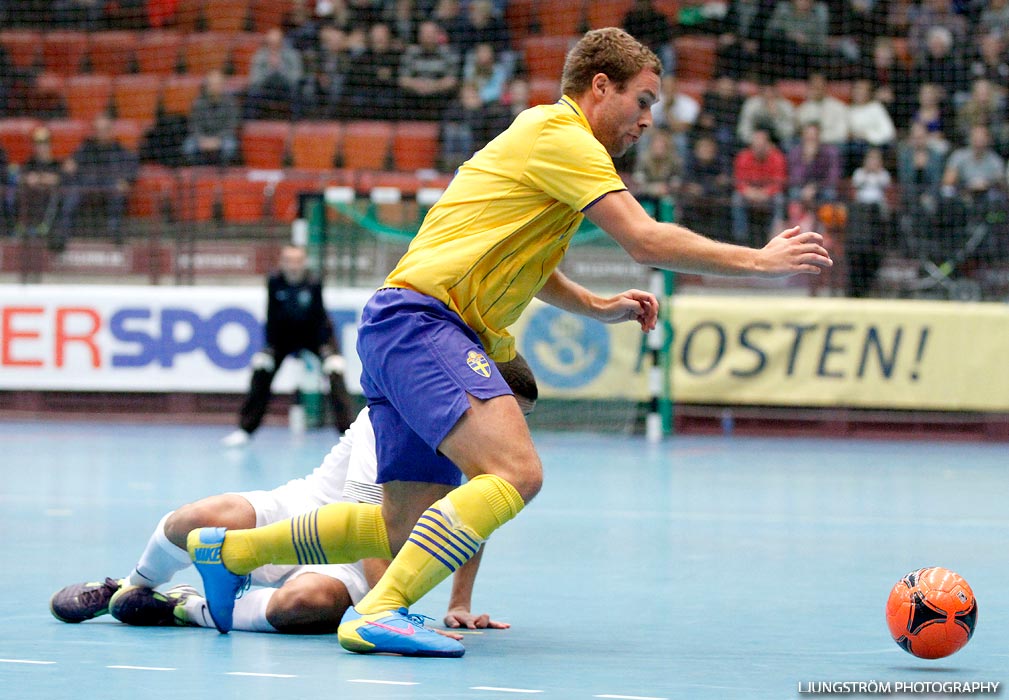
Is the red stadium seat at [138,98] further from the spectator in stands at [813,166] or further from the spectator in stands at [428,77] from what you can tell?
the spectator in stands at [813,166]

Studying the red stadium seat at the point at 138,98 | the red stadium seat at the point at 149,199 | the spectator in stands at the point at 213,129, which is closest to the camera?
the red stadium seat at the point at 149,199

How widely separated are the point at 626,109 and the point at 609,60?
0.17 meters

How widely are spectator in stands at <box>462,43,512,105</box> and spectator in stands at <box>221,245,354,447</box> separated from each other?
5.26 meters

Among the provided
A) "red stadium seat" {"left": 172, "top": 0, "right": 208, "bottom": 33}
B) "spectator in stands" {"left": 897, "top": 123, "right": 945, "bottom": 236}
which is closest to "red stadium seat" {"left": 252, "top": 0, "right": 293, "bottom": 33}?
"red stadium seat" {"left": 172, "top": 0, "right": 208, "bottom": 33}

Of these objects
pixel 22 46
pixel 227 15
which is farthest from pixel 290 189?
pixel 22 46

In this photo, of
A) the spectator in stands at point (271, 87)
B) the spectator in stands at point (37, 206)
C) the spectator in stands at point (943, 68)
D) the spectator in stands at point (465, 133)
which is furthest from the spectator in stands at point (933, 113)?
the spectator in stands at point (37, 206)

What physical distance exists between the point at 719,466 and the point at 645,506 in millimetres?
2535

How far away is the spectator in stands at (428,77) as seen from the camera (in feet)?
56.2

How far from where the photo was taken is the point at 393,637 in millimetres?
4371

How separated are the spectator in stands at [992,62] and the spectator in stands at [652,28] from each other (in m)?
3.53

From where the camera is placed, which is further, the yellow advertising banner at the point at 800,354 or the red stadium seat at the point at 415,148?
the red stadium seat at the point at 415,148

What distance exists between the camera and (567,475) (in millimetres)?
10586

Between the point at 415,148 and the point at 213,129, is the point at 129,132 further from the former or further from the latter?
the point at 415,148

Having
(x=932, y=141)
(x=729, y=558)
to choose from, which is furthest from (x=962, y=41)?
(x=729, y=558)
